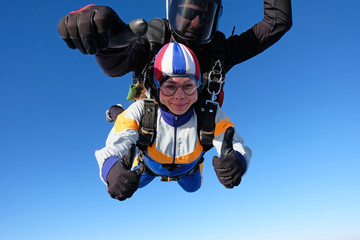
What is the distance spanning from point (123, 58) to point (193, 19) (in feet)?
2.49

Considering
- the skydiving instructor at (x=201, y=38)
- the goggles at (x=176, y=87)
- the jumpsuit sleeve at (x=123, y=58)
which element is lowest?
the goggles at (x=176, y=87)

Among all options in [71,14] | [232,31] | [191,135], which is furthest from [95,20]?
[232,31]

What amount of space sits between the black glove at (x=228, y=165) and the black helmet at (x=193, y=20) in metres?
1.03

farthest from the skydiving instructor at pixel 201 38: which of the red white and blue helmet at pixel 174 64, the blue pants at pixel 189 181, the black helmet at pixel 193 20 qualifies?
the blue pants at pixel 189 181

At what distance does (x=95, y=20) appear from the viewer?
67.7 inches

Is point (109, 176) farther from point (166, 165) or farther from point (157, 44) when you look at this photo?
point (157, 44)

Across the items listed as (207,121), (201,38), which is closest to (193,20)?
(201,38)

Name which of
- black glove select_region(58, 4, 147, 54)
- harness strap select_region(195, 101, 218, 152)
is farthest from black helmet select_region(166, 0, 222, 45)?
black glove select_region(58, 4, 147, 54)

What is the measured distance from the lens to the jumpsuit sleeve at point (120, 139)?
2277 mm

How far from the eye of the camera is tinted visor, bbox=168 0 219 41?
2.72 meters

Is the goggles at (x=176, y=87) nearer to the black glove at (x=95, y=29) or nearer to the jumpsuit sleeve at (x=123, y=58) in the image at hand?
the jumpsuit sleeve at (x=123, y=58)

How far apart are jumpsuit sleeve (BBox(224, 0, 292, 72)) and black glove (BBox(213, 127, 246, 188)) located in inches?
43.3

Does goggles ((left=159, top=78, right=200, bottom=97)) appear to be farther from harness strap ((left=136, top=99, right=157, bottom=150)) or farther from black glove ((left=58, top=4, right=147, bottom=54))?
black glove ((left=58, top=4, right=147, bottom=54))

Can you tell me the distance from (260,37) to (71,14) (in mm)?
1849
